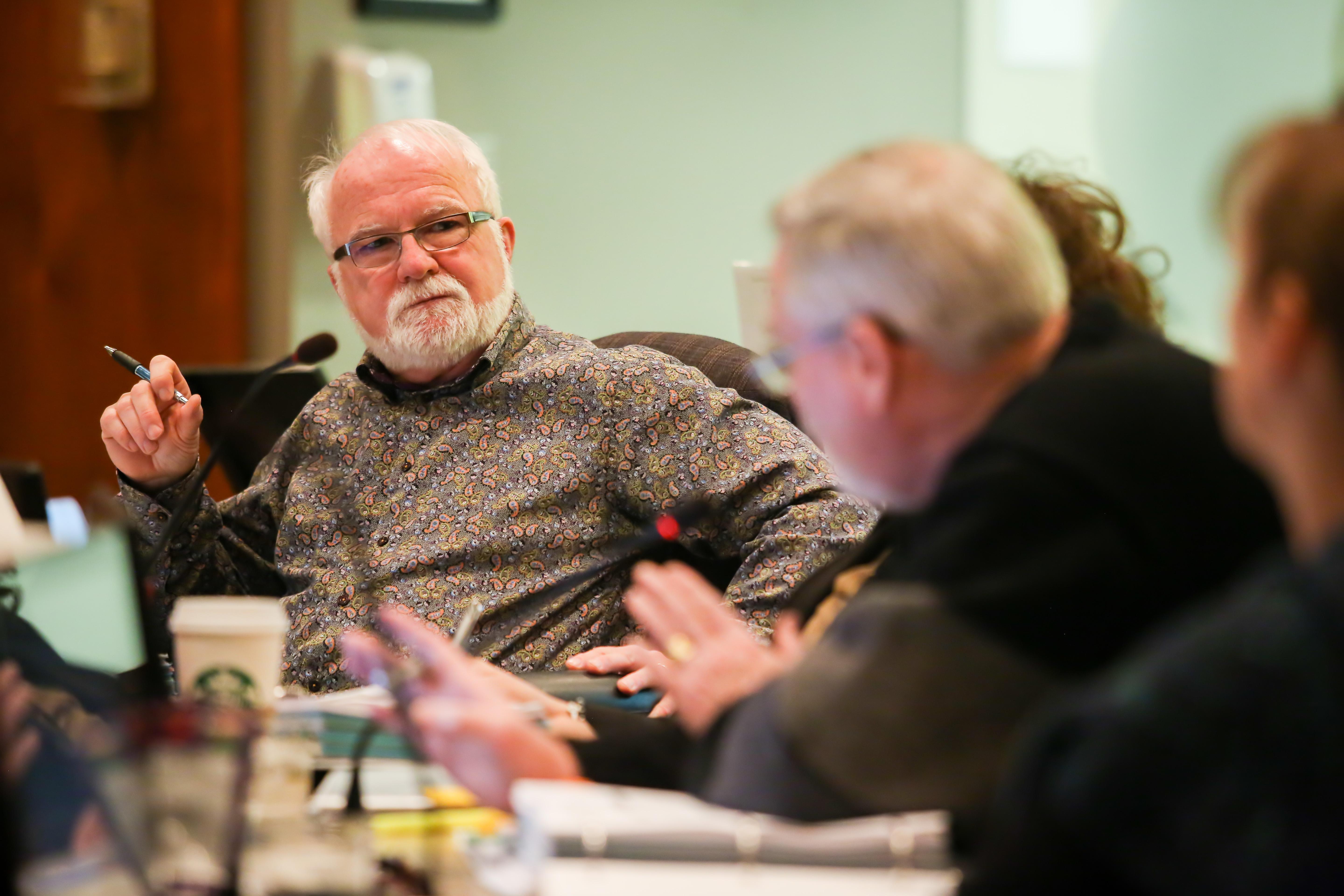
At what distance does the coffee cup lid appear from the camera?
1.21 meters

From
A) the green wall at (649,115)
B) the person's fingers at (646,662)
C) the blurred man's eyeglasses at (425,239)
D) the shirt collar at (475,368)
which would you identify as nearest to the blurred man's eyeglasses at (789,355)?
the person's fingers at (646,662)

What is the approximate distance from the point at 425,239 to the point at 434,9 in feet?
5.41

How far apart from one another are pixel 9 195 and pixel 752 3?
209 cm

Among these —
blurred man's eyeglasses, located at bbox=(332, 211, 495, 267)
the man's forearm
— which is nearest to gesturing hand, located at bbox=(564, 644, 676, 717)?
the man's forearm

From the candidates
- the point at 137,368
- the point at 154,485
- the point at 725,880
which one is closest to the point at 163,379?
the point at 137,368

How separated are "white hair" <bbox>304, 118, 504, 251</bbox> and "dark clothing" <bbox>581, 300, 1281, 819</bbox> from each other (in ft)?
4.87

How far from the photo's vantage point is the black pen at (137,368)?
202 centimetres

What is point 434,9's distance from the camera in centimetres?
365

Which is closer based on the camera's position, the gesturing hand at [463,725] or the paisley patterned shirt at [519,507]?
the gesturing hand at [463,725]

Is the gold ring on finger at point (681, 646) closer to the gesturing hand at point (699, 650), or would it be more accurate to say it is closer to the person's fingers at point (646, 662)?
the gesturing hand at point (699, 650)

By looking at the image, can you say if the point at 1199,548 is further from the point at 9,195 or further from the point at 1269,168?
the point at 9,195

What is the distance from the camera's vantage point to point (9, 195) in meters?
3.75

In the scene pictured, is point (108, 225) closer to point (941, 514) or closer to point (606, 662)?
point (606, 662)

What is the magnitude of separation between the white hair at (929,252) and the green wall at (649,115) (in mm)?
2739
